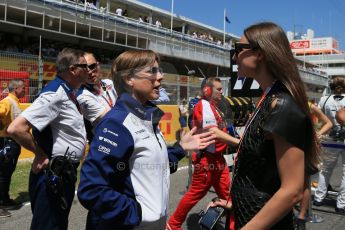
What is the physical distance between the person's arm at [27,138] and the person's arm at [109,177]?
1.23 metres

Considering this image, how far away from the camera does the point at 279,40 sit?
1.98 m

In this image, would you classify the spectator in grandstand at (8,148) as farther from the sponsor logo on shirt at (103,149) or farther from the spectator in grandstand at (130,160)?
the sponsor logo on shirt at (103,149)

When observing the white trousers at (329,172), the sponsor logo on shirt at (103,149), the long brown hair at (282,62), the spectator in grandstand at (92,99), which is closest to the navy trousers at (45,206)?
the spectator in grandstand at (92,99)

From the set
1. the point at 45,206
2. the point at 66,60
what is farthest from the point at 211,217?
the point at 66,60

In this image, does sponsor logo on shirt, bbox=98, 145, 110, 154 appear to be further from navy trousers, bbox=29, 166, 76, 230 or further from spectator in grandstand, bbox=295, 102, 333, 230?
spectator in grandstand, bbox=295, 102, 333, 230

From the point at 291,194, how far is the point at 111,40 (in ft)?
104

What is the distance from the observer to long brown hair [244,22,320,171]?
196 cm

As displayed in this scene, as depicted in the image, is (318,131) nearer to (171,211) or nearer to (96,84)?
(171,211)

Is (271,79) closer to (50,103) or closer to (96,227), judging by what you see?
(96,227)

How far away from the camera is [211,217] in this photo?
8.61 feet

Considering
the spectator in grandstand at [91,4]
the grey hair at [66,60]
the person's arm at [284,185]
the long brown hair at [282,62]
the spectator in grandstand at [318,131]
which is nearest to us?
the person's arm at [284,185]

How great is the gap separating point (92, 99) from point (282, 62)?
96.3 inches

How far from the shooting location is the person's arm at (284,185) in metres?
1.81

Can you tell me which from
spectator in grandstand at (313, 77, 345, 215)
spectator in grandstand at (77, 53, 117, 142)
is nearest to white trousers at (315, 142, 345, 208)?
spectator in grandstand at (313, 77, 345, 215)
